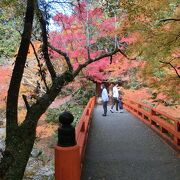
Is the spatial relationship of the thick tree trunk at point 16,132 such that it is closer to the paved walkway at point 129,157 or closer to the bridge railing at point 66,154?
the bridge railing at point 66,154

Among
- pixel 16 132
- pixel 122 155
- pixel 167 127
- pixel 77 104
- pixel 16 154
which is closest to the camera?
pixel 16 154

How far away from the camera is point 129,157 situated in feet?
27.4

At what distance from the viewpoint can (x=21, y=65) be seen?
219 inches

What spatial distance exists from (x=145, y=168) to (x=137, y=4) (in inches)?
145

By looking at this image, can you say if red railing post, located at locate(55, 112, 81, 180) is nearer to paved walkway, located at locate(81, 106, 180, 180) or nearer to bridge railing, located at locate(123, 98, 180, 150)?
paved walkway, located at locate(81, 106, 180, 180)

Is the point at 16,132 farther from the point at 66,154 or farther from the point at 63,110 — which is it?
the point at 63,110

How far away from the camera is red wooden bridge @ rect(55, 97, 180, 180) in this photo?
456 cm

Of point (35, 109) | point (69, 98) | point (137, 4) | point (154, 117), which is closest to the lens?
point (35, 109)

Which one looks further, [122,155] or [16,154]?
[122,155]

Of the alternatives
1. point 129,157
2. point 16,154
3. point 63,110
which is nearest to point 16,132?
point 16,154

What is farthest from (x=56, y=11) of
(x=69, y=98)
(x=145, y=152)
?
(x=69, y=98)

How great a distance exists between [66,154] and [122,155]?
14.3 ft

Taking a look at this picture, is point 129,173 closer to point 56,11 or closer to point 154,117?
point 56,11

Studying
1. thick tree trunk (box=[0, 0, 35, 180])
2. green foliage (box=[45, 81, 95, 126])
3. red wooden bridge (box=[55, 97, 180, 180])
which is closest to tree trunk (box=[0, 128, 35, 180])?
thick tree trunk (box=[0, 0, 35, 180])
